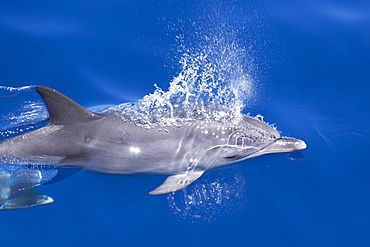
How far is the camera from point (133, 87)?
24.9ft

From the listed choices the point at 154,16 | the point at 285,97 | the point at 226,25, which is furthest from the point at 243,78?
the point at 154,16

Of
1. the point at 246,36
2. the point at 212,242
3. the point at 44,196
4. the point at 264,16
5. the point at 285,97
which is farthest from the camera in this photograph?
the point at 264,16

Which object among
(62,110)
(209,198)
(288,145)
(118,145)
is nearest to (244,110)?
(288,145)

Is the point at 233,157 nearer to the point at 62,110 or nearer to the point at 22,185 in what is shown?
the point at 62,110

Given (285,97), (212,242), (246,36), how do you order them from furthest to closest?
(246,36) → (285,97) → (212,242)

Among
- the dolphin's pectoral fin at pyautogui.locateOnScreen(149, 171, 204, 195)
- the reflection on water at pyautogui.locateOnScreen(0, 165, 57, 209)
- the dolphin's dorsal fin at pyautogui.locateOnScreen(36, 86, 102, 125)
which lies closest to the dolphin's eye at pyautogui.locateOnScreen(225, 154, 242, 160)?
the dolphin's pectoral fin at pyautogui.locateOnScreen(149, 171, 204, 195)

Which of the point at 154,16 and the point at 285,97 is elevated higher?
the point at 154,16

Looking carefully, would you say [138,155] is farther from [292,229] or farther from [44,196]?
[292,229]

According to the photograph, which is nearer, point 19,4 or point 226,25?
point 226,25

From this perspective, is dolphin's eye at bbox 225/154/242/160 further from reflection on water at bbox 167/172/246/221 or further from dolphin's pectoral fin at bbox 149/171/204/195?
dolphin's pectoral fin at bbox 149/171/204/195

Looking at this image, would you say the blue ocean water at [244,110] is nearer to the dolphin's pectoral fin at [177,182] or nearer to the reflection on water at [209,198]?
the reflection on water at [209,198]

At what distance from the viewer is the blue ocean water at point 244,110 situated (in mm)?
5508

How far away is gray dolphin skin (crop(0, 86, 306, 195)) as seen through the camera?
18.2ft

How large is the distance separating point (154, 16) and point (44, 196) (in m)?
4.63
